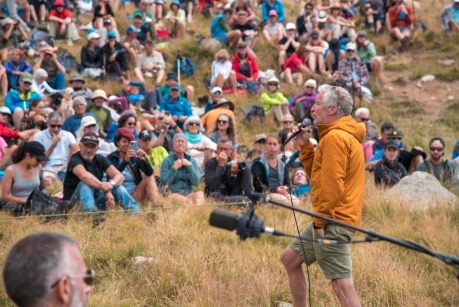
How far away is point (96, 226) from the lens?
746 cm

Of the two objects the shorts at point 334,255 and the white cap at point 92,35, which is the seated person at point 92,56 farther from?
the shorts at point 334,255

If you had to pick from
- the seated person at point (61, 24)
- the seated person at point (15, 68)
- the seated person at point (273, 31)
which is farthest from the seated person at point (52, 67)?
the seated person at point (273, 31)

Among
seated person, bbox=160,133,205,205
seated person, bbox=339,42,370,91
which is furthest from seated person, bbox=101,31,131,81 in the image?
seated person, bbox=160,133,205,205

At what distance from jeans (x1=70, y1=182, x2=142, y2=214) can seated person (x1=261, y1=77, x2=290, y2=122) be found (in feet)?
21.0

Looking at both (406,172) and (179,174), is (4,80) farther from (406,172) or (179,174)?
(406,172)

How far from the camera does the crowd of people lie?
8.45 m

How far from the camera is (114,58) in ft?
50.1

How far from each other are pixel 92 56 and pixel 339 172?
1188 cm

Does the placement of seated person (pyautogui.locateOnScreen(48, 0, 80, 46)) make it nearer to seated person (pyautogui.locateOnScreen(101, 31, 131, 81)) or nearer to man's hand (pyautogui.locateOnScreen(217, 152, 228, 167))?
seated person (pyautogui.locateOnScreen(101, 31, 131, 81))

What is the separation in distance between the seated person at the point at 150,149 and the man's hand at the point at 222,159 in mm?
1195

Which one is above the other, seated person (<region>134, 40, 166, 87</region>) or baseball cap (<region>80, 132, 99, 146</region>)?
baseball cap (<region>80, 132, 99, 146</region>)

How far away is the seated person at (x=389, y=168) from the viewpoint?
9.88 meters

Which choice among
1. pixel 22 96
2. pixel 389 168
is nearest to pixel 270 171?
pixel 389 168

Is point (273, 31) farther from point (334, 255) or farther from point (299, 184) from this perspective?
point (334, 255)
